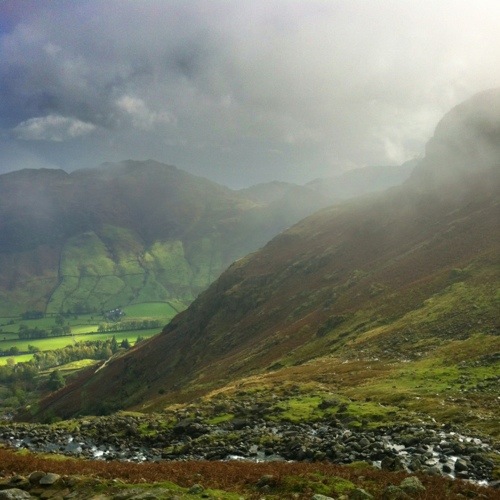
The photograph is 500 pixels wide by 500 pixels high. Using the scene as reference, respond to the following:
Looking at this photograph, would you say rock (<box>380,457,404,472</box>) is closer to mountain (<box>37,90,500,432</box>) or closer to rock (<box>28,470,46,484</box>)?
mountain (<box>37,90,500,432</box>)

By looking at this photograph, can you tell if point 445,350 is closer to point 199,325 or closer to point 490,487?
point 490,487

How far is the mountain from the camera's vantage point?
203 feet

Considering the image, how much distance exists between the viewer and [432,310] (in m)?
90.8

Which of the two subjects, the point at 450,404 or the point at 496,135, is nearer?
the point at 450,404

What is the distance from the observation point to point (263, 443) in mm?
44281

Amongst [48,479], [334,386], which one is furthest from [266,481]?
[334,386]

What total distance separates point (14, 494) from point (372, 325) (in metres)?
86.8

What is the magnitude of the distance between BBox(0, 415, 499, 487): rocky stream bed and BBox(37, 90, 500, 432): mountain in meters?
6.17

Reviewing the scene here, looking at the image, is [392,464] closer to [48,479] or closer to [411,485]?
[411,485]

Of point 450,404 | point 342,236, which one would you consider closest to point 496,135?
point 342,236

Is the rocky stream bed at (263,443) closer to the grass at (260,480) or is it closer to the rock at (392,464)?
the rock at (392,464)

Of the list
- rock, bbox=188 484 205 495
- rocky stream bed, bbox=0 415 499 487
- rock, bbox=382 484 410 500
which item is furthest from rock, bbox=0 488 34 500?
rocky stream bed, bbox=0 415 499 487

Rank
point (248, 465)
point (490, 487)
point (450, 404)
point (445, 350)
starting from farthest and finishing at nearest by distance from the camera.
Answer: point (445, 350) < point (450, 404) < point (248, 465) < point (490, 487)

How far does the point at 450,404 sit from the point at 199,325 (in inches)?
5878
